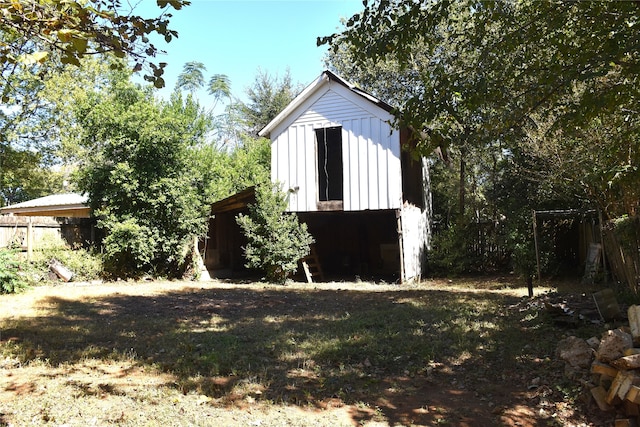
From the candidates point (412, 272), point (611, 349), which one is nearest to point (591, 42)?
point (611, 349)

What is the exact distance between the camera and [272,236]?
1399 centimetres

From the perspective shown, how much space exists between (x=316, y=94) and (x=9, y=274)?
958 cm

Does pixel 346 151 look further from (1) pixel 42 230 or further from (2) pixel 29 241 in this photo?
(2) pixel 29 241

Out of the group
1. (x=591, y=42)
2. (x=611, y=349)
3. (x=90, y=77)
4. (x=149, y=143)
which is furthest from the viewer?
(x=90, y=77)

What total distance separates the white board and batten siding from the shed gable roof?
2.4 inches

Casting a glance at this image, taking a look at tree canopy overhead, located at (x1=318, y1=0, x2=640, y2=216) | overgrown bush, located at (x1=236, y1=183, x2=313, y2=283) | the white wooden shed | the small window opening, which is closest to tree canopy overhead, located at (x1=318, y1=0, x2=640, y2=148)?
tree canopy overhead, located at (x1=318, y1=0, x2=640, y2=216)

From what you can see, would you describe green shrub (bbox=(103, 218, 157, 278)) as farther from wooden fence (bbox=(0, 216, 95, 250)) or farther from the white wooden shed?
the white wooden shed

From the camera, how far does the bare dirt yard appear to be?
4.00 metres

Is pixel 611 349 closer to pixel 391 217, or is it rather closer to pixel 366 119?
pixel 366 119

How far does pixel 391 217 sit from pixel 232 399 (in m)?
14.6

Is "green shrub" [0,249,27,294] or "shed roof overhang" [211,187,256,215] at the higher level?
"shed roof overhang" [211,187,256,215]

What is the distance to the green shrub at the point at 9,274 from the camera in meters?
10.1

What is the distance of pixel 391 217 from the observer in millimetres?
18375

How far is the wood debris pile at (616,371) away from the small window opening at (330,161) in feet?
35.5
